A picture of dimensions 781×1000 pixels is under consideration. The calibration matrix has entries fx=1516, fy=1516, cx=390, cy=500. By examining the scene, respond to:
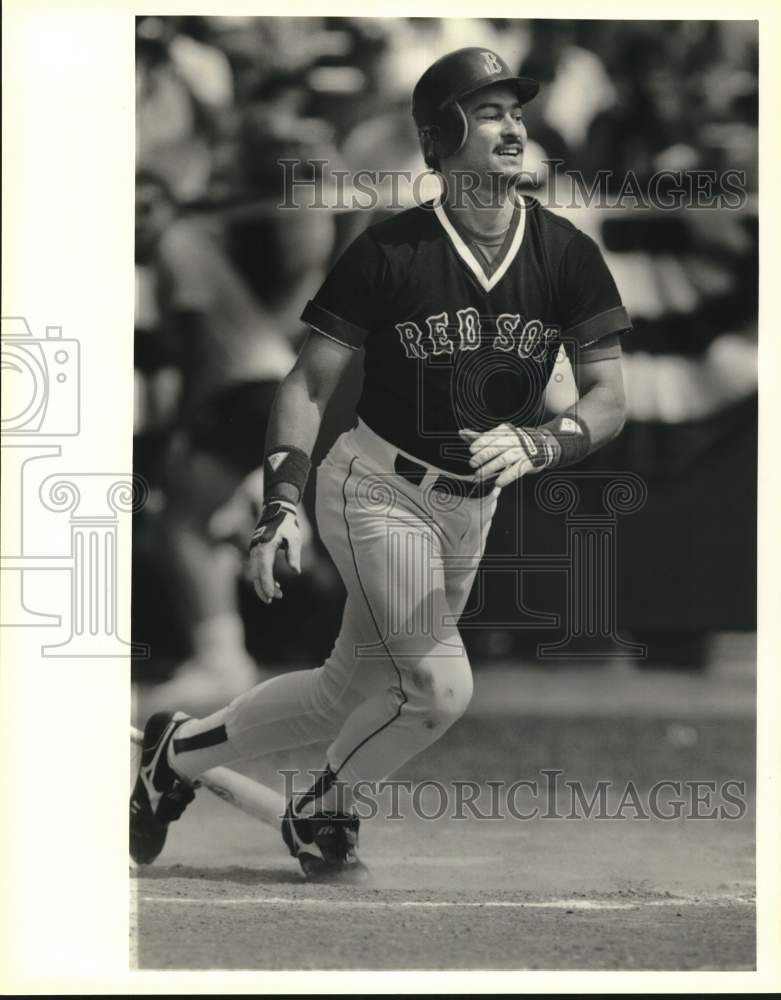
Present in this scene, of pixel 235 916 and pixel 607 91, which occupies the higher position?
pixel 607 91

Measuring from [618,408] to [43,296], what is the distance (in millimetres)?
2147

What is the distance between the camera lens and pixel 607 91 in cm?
558

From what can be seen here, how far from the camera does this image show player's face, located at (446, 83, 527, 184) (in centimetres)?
550

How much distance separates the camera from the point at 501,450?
5.51 metres

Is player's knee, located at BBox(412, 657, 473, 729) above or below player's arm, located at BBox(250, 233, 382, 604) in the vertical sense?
below

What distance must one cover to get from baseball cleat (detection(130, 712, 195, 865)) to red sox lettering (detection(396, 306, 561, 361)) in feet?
5.40

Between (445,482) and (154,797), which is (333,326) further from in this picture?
(154,797)

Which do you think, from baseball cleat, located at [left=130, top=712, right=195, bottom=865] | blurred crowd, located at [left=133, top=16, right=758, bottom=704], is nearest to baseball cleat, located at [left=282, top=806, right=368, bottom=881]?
baseball cleat, located at [left=130, top=712, right=195, bottom=865]

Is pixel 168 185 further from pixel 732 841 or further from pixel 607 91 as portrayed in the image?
pixel 732 841

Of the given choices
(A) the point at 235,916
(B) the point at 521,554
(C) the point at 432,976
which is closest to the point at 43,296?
(B) the point at 521,554

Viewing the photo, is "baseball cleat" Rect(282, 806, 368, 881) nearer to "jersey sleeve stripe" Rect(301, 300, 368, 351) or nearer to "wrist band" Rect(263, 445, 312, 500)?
"wrist band" Rect(263, 445, 312, 500)

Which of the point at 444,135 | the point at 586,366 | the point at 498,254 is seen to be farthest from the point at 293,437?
the point at 444,135

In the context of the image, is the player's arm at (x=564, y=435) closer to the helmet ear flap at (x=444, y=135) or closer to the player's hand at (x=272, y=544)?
the player's hand at (x=272, y=544)

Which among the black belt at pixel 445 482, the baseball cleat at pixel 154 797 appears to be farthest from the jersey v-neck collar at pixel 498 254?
the baseball cleat at pixel 154 797
